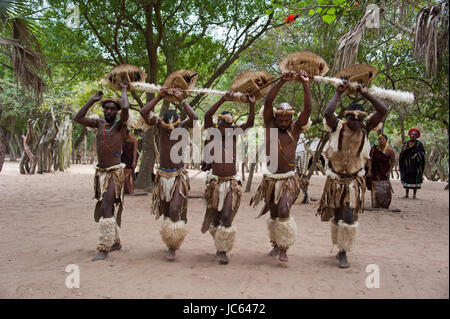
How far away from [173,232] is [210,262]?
57cm

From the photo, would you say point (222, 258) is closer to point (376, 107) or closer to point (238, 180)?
point (238, 180)

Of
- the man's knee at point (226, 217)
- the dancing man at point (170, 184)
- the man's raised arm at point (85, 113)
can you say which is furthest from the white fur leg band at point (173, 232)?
the man's raised arm at point (85, 113)

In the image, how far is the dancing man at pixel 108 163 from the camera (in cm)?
427

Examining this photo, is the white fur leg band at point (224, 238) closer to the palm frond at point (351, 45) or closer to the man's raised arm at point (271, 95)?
the man's raised arm at point (271, 95)

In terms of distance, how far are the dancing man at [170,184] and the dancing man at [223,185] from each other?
313 mm

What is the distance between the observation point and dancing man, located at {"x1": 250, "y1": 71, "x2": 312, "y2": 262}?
4.18 meters

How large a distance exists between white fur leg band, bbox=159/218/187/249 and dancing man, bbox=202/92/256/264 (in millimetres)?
389

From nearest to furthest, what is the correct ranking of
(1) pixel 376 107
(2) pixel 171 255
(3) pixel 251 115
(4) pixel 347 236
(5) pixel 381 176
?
1. (1) pixel 376 107
2. (4) pixel 347 236
3. (2) pixel 171 255
4. (3) pixel 251 115
5. (5) pixel 381 176

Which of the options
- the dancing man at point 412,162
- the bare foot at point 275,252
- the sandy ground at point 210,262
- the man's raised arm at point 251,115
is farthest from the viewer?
the dancing man at point 412,162

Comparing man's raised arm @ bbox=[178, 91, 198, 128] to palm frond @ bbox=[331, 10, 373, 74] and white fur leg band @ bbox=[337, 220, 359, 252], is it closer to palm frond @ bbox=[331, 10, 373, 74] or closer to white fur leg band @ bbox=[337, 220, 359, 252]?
white fur leg band @ bbox=[337, 220, 359, 252]

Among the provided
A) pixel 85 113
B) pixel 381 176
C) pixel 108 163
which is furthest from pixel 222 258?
pixel 381 176

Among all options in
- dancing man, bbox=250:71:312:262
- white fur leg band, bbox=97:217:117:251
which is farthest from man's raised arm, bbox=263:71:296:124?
white fur leg band, bbox=97:217:117:251

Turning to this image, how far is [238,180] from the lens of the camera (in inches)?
174

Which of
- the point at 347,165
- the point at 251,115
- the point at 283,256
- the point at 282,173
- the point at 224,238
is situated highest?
the point at 251,115
